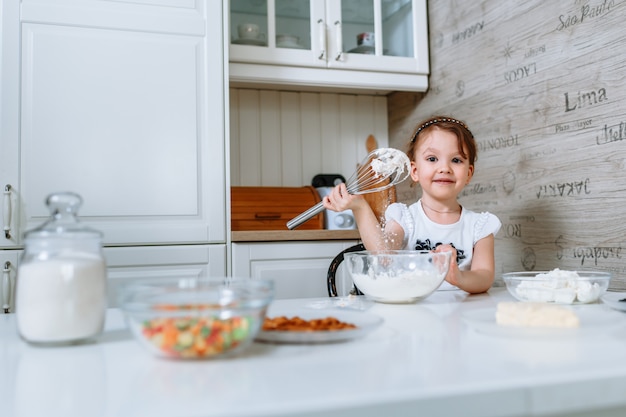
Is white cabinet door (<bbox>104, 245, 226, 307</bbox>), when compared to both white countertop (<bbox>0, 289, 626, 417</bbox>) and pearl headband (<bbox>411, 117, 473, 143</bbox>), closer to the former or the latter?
pearl headband (<bbox>411, 117, 473, 143</bbox>)

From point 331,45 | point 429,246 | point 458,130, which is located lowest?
point 429,246

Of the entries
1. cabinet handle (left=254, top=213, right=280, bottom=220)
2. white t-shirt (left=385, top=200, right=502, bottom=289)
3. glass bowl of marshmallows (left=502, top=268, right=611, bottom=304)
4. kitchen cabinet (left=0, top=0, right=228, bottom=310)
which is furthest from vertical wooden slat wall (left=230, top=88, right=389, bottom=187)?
glass bowl of marshmallows (left=502, top=268, right=611, bottom=304)

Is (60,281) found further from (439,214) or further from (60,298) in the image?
(439,214)

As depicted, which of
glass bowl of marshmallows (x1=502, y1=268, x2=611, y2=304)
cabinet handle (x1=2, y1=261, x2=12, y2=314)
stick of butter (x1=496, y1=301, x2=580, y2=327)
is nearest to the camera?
stick of butter (x1=496, y1=301, x2=580, y2=327)

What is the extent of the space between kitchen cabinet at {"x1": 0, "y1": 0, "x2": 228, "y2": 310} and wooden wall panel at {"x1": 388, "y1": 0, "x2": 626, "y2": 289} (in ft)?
3.01

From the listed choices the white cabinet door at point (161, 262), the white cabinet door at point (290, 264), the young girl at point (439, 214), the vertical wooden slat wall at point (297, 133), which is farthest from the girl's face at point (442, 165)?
the vertical wooden slat wall at point (297, 133)

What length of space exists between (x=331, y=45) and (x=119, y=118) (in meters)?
0.89

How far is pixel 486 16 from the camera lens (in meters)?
2.08

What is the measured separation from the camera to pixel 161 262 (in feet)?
6.46

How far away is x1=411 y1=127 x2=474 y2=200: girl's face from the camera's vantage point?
4.99 ft

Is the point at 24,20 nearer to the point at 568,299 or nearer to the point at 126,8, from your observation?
the point at 126,8

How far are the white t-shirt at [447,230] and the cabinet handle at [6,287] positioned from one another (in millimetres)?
1170

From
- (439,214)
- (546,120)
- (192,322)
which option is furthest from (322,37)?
(192,322)

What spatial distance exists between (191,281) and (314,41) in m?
1.80
